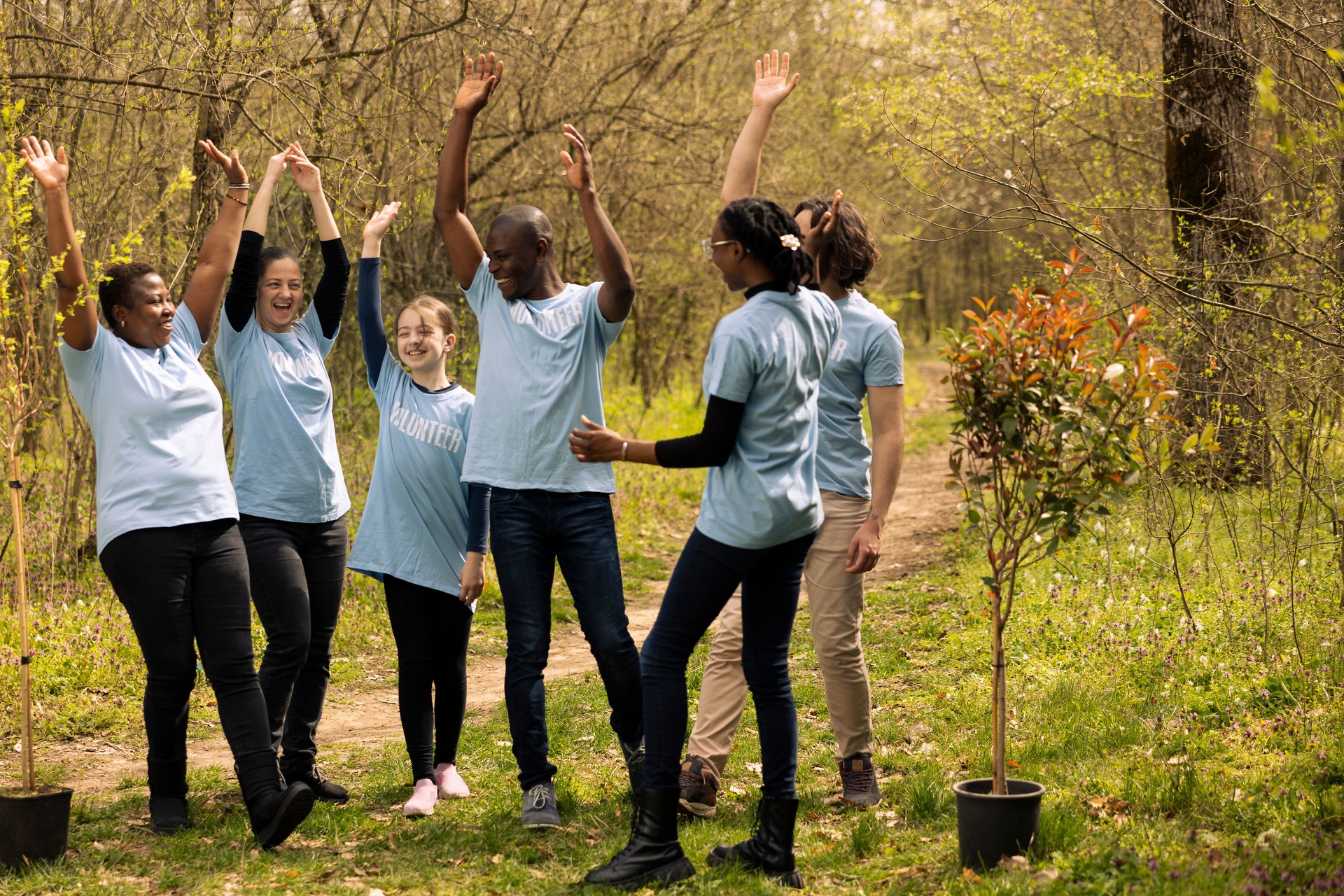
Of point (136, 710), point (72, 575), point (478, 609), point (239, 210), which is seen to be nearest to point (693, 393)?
point (478, 609)

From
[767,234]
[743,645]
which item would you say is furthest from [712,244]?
[743,645]

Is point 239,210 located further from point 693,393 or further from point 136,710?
point 693,393

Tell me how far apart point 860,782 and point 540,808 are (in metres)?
1.22

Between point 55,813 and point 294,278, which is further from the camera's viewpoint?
point 294,278

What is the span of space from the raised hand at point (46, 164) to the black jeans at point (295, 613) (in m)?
1.29

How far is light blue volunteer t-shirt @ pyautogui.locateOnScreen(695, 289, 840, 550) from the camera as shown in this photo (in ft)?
10.9

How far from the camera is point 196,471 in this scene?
384cm

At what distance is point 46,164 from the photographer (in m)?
3.66

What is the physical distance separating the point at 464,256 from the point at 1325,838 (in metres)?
3.37

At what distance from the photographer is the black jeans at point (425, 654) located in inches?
168

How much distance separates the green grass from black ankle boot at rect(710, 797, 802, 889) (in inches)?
3.3

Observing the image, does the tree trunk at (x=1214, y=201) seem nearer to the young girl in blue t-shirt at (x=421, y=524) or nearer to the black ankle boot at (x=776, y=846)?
the black ankle boot at (x=776, y=846)

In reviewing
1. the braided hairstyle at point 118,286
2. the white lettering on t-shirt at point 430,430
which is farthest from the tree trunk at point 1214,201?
the braided hairstyle at point 118,286

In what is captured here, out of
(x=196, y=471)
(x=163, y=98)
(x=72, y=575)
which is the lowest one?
(x=72, y=575)
